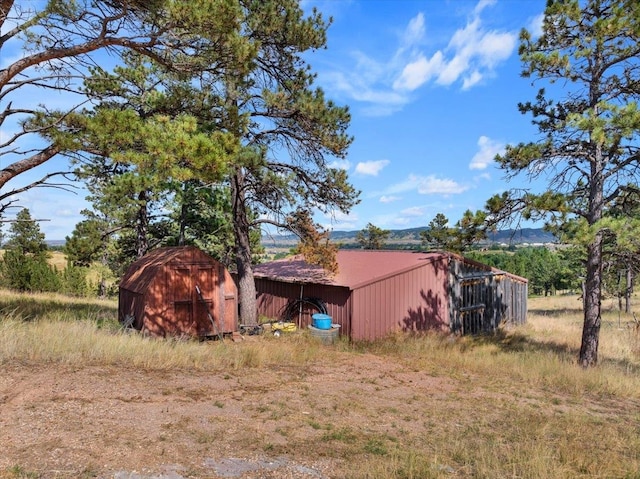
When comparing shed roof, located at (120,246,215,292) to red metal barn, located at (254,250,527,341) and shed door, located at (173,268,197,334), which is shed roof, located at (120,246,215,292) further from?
red metal barn, located at (254,250,527,341)

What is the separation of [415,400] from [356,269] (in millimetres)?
→ 9086

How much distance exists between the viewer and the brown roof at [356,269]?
50.8 ft

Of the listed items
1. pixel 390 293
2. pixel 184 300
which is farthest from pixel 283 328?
pixel 390 293

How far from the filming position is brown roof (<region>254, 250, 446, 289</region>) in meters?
15.5

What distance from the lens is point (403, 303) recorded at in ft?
52.2

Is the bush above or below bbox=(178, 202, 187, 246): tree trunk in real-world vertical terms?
below

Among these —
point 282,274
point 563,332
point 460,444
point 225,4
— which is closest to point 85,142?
point 225,4

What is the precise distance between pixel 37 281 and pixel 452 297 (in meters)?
29.5

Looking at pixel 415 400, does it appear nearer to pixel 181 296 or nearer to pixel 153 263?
pixel 181 296

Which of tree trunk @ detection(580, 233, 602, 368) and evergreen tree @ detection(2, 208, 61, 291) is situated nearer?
tree trunk @ detection(580, 233, 602, 368)

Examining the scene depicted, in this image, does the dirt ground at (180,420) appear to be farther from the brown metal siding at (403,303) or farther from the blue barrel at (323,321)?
the brown metal siding at (403,303)

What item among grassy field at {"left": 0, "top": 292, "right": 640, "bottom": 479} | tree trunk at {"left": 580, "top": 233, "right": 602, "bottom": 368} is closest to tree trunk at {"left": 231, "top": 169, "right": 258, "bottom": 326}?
grassy field at {"left": 0, "top": 292, "right": 640, "bottom": 479}

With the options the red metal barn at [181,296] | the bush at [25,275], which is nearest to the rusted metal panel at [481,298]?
the red metal barn at [181,296]

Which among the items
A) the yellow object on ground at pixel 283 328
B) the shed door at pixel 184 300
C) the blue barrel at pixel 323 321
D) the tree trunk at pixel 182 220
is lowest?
the yellow object on ground at pixel 283 328
